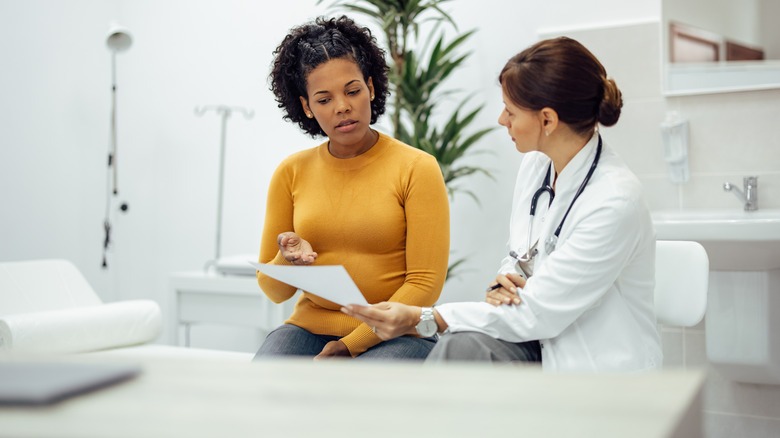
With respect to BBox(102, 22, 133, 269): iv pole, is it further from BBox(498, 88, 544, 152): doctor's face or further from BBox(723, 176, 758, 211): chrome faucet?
BBox(723, 176, 758, 211): chrome faucet

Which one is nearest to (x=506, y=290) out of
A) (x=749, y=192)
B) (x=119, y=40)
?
(x=749, y=192)

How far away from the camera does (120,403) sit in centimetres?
63

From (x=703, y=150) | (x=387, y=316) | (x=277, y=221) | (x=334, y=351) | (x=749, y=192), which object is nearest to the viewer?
(x=387, y=316)

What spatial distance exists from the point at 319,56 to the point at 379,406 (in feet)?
4.03

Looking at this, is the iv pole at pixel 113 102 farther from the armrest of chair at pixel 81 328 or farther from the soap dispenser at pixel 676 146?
the soap dispenser at pixel 676 146

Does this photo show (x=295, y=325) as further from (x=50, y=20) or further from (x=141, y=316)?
(x=50, y=20)

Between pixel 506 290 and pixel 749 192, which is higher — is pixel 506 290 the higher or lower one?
the lower one

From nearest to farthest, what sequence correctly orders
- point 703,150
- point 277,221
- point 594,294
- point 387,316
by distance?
1. point 594,294
2. point 387,316
3. point 277,221
4. point 703,150

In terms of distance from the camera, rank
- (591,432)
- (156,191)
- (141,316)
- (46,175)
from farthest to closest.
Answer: (156,191) → (46,175) → (141,316) → (591,432)

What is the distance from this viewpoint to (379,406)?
23.3 inches

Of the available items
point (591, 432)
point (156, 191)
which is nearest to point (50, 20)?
point (156, 191)

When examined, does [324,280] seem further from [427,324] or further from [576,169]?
[576,169]

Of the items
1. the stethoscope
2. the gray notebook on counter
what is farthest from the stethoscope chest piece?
the gray notebook on counter

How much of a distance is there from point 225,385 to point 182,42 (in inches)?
134
